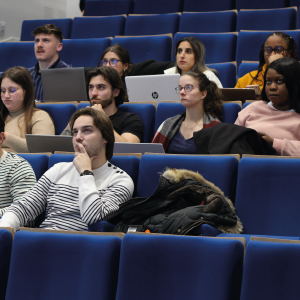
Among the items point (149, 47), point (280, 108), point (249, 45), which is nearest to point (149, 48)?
point (149, 47)

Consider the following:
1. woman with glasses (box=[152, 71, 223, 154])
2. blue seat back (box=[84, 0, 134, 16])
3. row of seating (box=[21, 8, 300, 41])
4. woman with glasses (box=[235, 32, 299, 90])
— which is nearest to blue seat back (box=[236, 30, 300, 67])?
row of seating (box=[21, 8, 300, 41])

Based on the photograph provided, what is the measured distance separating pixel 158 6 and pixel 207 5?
21 cm

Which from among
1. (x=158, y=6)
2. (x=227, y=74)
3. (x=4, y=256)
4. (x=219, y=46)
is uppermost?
(x=158, y=6)

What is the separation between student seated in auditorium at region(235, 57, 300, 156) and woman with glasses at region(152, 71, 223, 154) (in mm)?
79

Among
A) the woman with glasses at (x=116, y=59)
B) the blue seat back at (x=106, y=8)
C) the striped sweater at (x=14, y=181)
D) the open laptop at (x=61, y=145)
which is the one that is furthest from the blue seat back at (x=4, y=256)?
the blue seat back at (x=106, y=8)

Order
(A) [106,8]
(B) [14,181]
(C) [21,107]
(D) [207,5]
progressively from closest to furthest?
(B) [14,181] → (C) [21,107] → (D) [207,5] → (A) [106,8]

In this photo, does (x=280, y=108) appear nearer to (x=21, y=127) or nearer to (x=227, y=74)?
(x=227, y=74)

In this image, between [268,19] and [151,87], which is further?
[268,19]

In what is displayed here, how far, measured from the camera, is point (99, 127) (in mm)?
853

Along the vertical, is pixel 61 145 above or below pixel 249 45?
below

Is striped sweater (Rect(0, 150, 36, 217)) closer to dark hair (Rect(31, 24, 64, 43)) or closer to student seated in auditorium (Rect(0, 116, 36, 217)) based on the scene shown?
student seated in auditorium (Rect(0, 116, 36, 217))

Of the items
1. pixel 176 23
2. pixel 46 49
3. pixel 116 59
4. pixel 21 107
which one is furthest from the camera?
pixel 176 23

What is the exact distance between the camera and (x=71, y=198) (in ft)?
2.68

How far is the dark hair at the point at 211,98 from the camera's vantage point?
1.12 m
